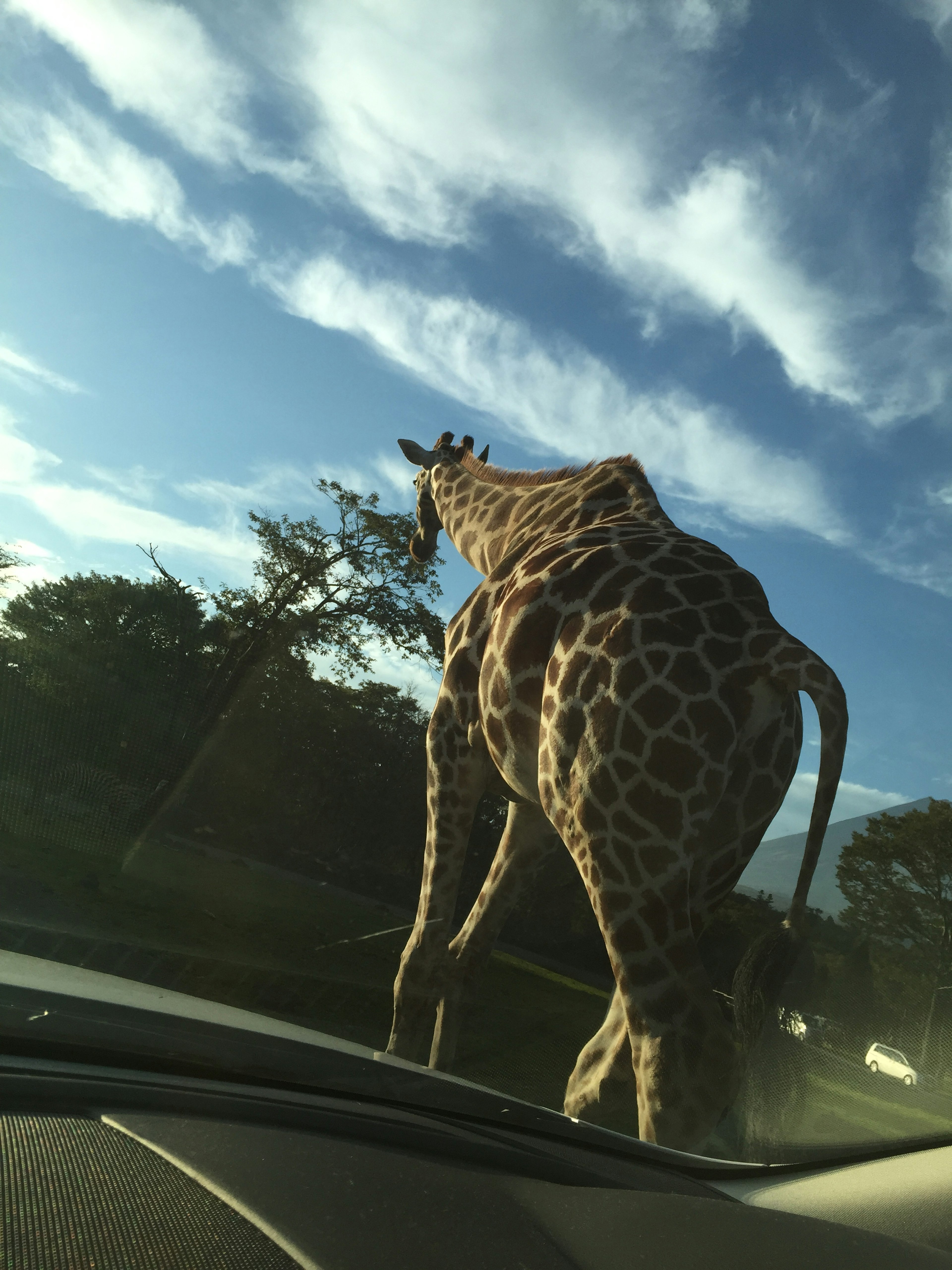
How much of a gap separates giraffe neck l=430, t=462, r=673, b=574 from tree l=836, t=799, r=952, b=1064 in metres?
2.05

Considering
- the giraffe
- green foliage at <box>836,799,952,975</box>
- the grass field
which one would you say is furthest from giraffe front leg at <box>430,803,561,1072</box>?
green foliage at <box>836,799,952,975</box>

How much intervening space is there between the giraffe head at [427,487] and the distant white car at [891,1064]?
5.87 metres

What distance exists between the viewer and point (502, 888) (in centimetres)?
446

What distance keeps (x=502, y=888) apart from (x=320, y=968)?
1.61 metres

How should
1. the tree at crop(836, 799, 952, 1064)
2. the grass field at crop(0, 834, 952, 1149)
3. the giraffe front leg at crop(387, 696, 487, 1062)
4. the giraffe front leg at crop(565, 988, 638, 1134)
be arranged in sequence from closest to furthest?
1. the grass field at crop(0, 834, 952, 1149)
2. the giraffe front leg at crop(565, 988, 638, 1134)
3. the tree at crop(836, 799, 952, 1064)
4. the giraffe front leg at crop(387, 696, 487, 1062)

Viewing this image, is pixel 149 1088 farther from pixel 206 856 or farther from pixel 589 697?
pixel 206 856

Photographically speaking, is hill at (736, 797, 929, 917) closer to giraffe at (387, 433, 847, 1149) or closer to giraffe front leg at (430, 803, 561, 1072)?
giraffe at (387, 433, 847, 1149)

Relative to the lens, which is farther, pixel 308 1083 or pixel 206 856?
pixel 206 856

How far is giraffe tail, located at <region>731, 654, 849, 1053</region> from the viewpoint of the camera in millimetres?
2717

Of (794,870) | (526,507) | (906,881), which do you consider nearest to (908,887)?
(906,881)

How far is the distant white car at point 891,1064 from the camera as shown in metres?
2.57

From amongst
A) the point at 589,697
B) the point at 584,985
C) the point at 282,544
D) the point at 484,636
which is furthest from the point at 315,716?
the point at 589,697

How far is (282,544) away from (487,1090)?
11.0m

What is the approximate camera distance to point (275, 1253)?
3.02 feet
